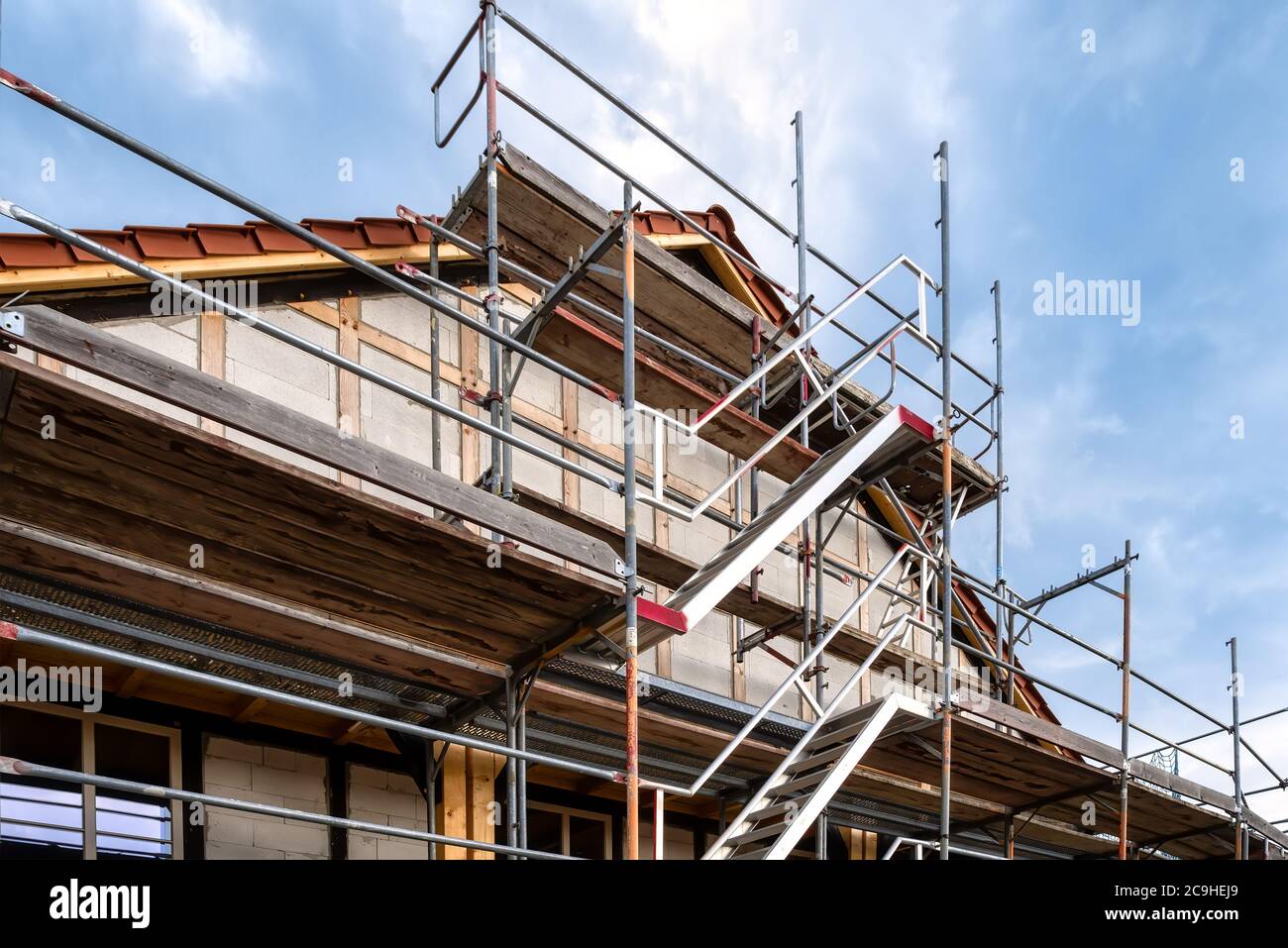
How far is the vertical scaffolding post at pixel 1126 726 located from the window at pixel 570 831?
4.64m

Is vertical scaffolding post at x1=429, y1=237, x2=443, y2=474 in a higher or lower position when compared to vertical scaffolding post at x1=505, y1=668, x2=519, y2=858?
higher

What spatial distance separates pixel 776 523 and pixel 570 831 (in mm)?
3421

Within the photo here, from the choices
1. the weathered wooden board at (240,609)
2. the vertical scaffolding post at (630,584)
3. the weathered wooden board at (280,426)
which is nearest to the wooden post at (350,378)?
the weathered wooden board at (240,609)

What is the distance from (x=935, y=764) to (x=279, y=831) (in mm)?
5486

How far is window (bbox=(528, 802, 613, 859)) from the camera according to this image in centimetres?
1042

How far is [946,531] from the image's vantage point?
1050 cm

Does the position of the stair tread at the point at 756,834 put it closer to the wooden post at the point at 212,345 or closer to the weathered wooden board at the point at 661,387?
the weathered wooden board at the point at 661,387

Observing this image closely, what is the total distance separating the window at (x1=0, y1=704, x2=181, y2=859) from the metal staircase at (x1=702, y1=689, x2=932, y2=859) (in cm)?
347

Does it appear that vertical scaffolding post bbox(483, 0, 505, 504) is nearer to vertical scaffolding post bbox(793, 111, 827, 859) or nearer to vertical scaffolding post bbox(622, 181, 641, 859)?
vertical scaffolding post bbox(622, 181, 641, 859)

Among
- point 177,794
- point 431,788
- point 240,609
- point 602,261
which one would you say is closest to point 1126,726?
point 602,261

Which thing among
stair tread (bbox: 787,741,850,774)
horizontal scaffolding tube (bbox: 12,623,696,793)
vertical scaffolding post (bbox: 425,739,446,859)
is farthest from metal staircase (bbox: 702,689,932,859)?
vertical scaffolding post (bbox: 425,739,446,859)

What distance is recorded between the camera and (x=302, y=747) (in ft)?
29.2
